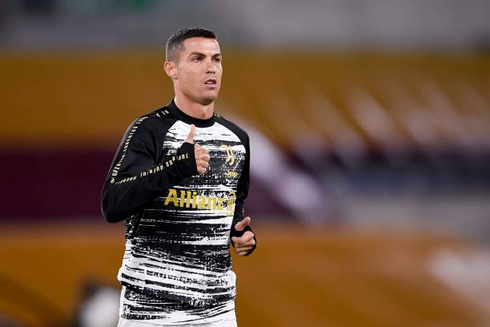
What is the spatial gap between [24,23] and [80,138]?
2863 millimetres

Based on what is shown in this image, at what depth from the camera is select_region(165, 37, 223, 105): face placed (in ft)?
13.2

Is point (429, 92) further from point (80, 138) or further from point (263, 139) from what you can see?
point (80, 138)

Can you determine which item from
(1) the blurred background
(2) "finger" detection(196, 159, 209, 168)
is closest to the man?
(2) "finger" detection(196, 159, 209, 168)

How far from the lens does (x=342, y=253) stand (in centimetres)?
794

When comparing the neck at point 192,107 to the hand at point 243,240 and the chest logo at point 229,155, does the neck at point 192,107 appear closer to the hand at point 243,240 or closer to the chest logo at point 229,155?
the chest logo at point 229,155

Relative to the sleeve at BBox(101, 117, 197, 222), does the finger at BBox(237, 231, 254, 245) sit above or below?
below

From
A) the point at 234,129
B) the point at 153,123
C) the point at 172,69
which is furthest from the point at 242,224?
the point at 172,69

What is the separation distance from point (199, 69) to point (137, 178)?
21.0 inches

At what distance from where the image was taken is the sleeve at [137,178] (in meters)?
3.71

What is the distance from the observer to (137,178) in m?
3.74

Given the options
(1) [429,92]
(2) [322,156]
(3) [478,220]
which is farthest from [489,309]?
(1) [429,92]

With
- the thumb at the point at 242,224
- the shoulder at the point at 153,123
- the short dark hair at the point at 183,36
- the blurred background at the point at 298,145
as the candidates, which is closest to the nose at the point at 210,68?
the short dark hair at the point at 183,36

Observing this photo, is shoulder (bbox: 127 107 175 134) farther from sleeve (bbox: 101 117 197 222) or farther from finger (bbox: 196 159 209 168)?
finger (bbox: 196 159 209 168)

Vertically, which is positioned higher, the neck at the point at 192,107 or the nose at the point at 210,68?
the nose at the point at 210,68
